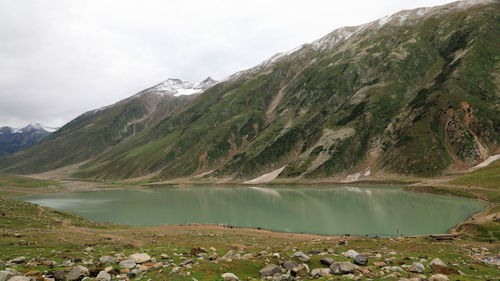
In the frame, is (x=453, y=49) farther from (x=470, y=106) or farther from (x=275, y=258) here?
(x=275, y=258)

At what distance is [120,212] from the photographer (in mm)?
90812

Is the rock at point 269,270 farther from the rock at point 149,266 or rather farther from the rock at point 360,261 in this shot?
the rock at point 149,266

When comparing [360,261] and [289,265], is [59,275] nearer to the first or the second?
[289,265]

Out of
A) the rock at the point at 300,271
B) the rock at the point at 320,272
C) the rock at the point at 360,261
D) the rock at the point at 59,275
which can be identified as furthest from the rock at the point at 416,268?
the rock at the point at 59,275

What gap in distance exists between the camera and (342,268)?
18.9 meters

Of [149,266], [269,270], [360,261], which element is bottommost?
[360,261]

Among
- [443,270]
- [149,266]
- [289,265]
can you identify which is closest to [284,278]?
[289,265]

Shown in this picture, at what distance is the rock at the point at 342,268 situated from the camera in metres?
18.7

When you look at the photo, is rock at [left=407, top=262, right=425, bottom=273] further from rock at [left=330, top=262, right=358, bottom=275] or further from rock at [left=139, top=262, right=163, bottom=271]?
rock at [left=139, top=262, right=163, bottom=271]

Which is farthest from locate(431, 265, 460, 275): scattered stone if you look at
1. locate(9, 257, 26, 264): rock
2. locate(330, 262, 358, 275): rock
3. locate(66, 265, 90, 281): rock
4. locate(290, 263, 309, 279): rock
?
locate(9, 257, 26, 264): rock

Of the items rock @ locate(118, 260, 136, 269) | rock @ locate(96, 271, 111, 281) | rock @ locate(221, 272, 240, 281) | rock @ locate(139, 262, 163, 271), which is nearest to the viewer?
rock @ locate(96, 271, 111, 281)

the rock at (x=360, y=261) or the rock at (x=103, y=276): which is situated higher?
the rock at (x=103, y=276)

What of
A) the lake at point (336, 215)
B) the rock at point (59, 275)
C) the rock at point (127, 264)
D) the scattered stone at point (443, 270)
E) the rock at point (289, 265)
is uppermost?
the rock at point (59, 275)

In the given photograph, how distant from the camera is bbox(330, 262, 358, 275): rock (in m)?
18.7
